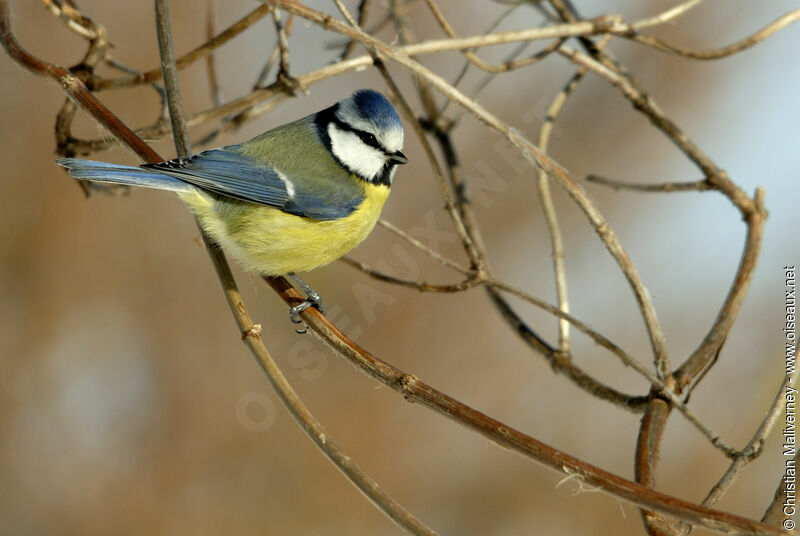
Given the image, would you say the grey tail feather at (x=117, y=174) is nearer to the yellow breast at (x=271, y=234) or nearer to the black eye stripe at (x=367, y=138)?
the yellow breast at (x=271, y=234)

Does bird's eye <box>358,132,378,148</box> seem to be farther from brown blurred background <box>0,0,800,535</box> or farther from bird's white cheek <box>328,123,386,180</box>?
brown blurred background <box>0,0,800,535</box>

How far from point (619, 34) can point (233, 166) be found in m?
0.89

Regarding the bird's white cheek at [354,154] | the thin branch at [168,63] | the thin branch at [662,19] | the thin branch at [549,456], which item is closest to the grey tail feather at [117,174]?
the thin branch at [168,63]

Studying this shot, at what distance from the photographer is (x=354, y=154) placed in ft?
5.84

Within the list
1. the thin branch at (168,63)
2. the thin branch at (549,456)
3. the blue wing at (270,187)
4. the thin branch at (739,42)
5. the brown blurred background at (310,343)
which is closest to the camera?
the thin branch at (549,456)

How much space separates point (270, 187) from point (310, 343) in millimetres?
720

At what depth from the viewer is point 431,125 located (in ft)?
6.29

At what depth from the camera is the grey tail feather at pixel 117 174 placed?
1.31m

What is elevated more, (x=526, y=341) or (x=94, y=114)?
(x=94, y=114)

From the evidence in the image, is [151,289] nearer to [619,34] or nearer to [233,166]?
[233,166]

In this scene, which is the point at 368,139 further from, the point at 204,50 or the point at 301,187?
the point at 204,50

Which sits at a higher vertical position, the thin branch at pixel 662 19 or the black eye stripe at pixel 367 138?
the thin branch at pixel 662 19

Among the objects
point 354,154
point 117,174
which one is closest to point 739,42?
point 354,154

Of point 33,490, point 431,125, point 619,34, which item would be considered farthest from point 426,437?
point 619,34
